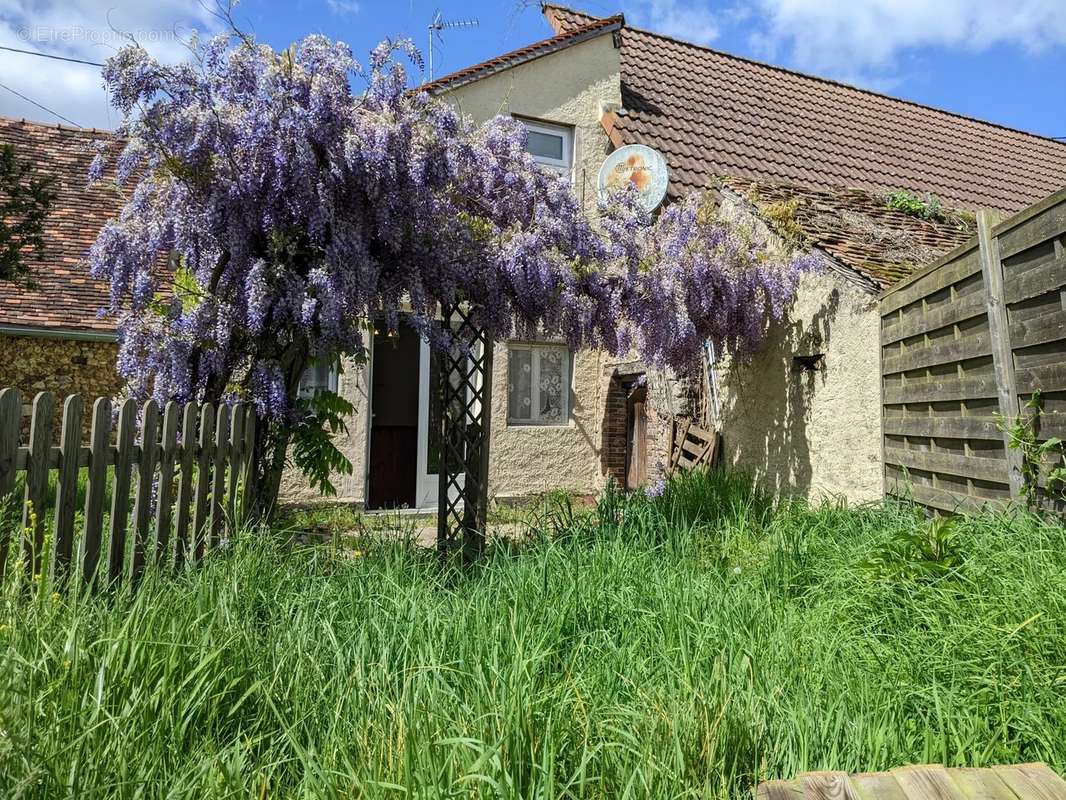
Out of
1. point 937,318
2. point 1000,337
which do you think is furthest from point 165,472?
point 937,318

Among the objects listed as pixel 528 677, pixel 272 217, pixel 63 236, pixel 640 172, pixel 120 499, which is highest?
pixel 640 172

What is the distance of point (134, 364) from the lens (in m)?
4.26

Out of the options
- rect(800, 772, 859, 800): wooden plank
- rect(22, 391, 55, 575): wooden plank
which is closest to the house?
rect(22, 391, 55, 575): wooden plank

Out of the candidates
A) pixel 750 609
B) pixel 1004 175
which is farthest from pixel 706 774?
pixel 1004 175

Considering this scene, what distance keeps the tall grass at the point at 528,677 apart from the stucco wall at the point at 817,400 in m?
2.53

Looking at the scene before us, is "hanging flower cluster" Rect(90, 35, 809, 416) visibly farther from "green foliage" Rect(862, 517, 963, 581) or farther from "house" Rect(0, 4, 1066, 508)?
"green foliage" Rect(862, 517, 963, 581)

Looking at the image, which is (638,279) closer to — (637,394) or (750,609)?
(750,609)

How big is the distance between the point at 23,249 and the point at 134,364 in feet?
23.9

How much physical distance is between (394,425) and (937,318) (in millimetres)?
7041

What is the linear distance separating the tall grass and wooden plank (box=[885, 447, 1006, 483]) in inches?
25.3

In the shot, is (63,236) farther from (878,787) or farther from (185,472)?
(878,787)

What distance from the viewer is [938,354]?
4.95 meters

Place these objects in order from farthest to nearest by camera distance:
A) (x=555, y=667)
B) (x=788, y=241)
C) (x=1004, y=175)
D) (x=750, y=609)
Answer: (x=1004, y=175), (x=788, y=241), (x=750, y=609), (x=555, y=667)

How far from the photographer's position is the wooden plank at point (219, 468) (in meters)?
4.02
